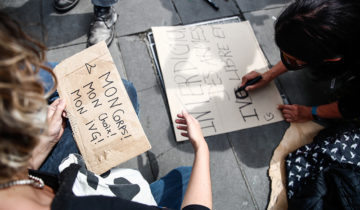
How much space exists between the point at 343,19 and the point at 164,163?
0.94 meters

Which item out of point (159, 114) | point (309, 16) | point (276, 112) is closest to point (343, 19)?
point (309, 16)

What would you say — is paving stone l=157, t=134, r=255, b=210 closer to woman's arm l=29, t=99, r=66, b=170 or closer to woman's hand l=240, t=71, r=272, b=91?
woman's hand l=240, t=71, r=272, b=91

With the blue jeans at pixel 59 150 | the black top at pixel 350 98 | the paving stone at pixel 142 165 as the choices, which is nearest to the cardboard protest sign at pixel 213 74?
the paving stone at pixel 142 165

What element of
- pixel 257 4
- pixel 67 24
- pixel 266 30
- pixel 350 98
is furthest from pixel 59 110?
pixel 257 4

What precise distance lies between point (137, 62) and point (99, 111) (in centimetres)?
60

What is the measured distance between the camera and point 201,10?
5.16 feet

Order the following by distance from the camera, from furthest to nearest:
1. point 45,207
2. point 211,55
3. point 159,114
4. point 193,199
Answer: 1. point 211,55
2. point 159,114
3. point 193,199
4. point 45,207

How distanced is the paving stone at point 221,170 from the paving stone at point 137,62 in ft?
1.37

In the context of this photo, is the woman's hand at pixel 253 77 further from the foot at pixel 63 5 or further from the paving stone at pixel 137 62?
the foot at pixel 63 5

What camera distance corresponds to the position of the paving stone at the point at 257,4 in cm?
163

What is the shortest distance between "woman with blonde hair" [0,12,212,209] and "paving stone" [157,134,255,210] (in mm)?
287

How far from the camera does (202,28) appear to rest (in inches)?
57.4

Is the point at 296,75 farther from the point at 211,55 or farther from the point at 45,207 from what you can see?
the point at 45,207

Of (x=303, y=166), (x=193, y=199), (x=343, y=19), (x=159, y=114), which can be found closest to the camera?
(x=193, y=199)
